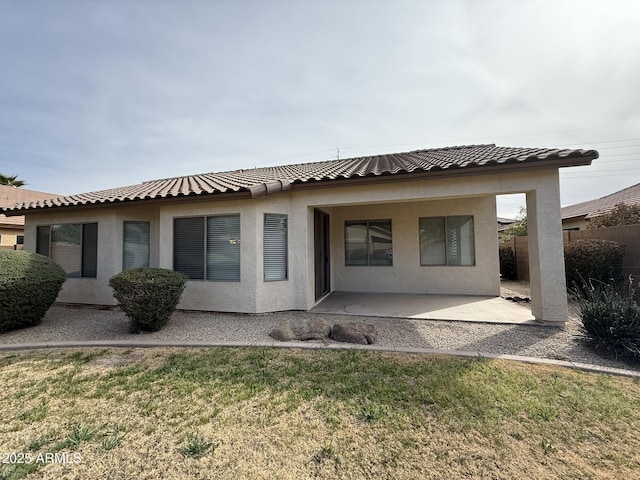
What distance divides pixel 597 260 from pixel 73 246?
16464mm

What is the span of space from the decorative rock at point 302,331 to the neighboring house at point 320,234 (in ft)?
5.95

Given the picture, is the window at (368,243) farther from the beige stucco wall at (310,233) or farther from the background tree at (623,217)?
the background tree at (623,217)

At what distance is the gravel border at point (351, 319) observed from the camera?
501 cm

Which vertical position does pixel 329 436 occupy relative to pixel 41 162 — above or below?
below

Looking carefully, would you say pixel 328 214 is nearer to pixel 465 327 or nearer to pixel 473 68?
pixel 465 327

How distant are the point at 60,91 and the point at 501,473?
14.2 m

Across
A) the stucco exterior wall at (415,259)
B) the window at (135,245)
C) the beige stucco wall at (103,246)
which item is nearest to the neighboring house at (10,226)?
the beige stucco wall at (103,246)

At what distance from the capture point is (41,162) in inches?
715

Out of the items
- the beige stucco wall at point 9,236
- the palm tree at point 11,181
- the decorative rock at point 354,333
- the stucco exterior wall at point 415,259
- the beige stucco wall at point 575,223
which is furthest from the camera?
the palm tree at point 11,181

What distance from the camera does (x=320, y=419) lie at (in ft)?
10.0

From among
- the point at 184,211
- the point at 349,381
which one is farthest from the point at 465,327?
the point at 184,211

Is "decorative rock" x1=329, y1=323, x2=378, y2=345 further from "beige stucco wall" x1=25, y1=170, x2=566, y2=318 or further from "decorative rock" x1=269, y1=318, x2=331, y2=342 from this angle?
"beige stucco wall" x1=25, y1=170, x2=566, y2=318

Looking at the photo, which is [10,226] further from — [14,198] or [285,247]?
[285,247]

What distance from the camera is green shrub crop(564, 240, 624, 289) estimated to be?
8102 mm
